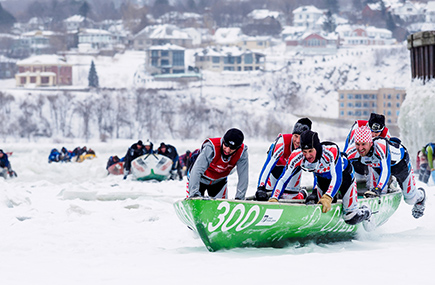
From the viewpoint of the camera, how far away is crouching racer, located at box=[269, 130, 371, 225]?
29.1 ft

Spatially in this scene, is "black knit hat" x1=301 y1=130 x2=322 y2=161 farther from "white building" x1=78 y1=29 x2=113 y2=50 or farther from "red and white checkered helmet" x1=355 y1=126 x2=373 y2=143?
"white building" x1=78 y1=29 x2=113 y2=50

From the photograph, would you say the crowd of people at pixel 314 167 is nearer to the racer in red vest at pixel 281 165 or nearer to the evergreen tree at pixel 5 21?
the racer in red vest at pixel 281 165

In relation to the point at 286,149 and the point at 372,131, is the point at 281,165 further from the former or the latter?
the point at 372,131

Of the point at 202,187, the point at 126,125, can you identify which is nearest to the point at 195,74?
the point at 126,125

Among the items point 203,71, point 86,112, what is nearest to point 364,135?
point 86,112

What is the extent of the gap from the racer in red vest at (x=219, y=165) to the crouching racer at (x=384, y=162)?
5.21 ft

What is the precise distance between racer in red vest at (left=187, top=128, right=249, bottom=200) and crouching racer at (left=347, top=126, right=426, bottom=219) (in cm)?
159

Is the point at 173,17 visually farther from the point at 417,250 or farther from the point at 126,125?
the point at 417,250

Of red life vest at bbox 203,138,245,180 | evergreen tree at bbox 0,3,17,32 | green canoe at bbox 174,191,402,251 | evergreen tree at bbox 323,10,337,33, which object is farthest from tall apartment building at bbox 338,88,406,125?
evergreen tree at bbox 0,3,17,32

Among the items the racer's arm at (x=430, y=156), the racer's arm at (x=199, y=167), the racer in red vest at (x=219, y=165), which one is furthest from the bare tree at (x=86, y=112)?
the racer's arm at (x=199, y=167)

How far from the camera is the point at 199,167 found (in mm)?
9234

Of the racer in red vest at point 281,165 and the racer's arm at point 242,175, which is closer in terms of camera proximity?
the racer's arm at point 242,175

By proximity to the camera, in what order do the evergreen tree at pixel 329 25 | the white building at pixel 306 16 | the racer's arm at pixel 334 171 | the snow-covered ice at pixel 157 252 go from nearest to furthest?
1. the snow-covered ice at pixel 157 252
2. the racer's arm at pixel 334 171
3. the evergreen tree at pixel 329 25
4. the white building at pixel 306 16

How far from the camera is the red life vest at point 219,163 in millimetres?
9398
